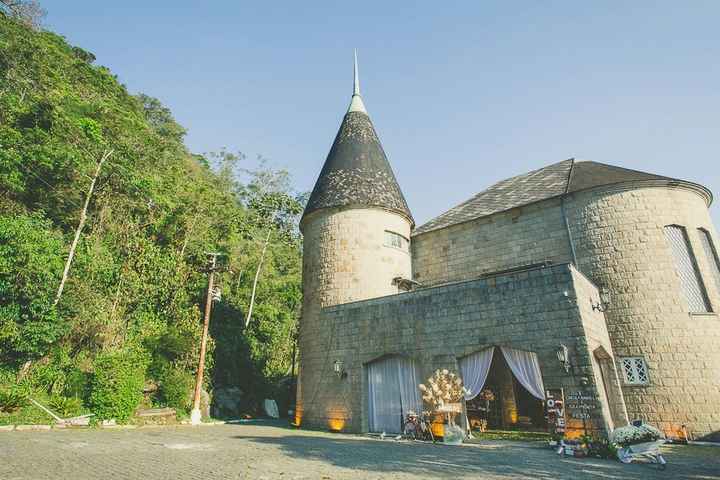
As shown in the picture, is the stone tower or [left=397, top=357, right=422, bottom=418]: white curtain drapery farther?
the stone tower

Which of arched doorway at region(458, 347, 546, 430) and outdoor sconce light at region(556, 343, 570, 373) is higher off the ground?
outdoor sconce light at region(556, 343, 570, 373)

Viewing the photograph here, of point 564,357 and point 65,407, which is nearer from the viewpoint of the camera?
point 564,357

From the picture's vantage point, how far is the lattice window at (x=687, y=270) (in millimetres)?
11844

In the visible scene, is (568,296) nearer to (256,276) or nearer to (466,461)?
(466,461)

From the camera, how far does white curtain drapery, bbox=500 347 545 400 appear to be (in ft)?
30.5

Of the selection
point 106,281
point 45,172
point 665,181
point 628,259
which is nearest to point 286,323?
point 106,281

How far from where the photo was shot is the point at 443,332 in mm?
11023

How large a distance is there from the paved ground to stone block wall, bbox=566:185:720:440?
6.17ft

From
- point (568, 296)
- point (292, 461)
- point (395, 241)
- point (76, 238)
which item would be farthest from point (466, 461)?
point (76, 238)

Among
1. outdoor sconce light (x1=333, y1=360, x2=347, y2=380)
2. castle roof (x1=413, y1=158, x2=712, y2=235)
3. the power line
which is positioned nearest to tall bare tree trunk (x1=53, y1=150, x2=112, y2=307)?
the power line

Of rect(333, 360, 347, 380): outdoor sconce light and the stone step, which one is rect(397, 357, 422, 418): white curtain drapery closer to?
rect(333, 360, 347, 380): outdoor sconce light

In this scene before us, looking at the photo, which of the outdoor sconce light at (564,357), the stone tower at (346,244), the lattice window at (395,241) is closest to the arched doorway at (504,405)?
the outdoor sconce light at (564,357)

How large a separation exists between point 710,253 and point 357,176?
13.0 metres

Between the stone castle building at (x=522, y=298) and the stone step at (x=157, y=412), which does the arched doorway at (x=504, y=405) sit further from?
the stone step at (x=157, y=412)
